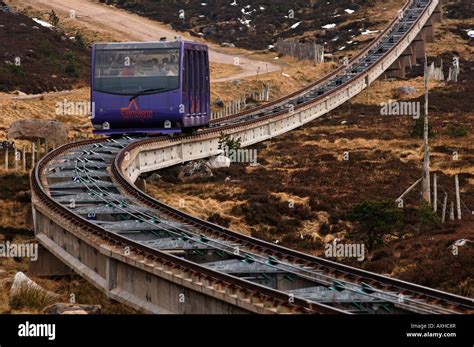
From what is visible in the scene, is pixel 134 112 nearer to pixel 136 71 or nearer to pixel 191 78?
pixel 136 71

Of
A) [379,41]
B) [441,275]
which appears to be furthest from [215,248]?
[379,41]

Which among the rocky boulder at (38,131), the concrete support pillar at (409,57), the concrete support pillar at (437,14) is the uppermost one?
the concrete support pillar at (437,14)

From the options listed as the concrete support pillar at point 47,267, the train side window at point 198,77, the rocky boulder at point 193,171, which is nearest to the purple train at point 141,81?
the train side window at point 198,77

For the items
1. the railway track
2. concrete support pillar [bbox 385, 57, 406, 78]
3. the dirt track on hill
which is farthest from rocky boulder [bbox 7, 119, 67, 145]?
concrete support pillar [bbox 385, 57, 406, 78]

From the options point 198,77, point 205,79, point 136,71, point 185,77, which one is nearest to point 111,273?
point 136,71

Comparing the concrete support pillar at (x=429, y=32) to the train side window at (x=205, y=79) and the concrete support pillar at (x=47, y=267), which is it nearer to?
the train side window at (x=205, y=79)
